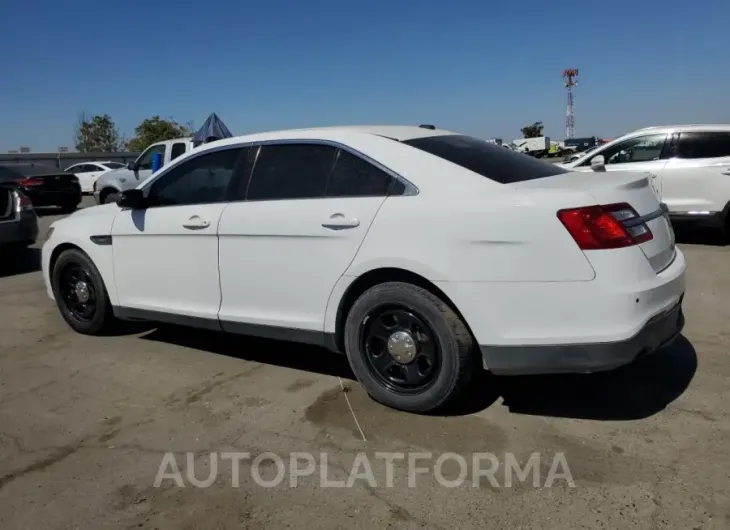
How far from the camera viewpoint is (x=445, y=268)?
312cm

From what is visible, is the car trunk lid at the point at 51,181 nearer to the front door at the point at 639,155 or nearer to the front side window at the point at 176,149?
the front side window at the point at 176,149

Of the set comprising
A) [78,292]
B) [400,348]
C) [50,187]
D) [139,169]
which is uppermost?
[139,169]

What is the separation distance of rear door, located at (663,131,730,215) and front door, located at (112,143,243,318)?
21.3 ft

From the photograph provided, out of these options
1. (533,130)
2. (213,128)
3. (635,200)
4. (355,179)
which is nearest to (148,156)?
(213,128)

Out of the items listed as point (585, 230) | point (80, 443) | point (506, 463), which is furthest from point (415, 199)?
point (80, 443)

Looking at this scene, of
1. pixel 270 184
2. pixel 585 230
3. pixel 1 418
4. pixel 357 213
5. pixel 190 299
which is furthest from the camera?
pixel 190 299

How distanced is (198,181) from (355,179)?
54.0 inches

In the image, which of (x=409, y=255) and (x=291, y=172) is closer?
(x=409, y=255)

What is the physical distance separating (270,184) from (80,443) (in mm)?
1853

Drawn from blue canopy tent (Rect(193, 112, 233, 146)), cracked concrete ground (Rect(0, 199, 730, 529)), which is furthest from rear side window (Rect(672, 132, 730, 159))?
blue canopy tent (Rect(193, 112, 233, 146))

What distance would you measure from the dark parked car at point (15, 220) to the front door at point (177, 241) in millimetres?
4522

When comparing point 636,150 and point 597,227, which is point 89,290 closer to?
point 597,227

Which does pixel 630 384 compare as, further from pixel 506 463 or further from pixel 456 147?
pixel 456 147

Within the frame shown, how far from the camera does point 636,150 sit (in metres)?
8.70
